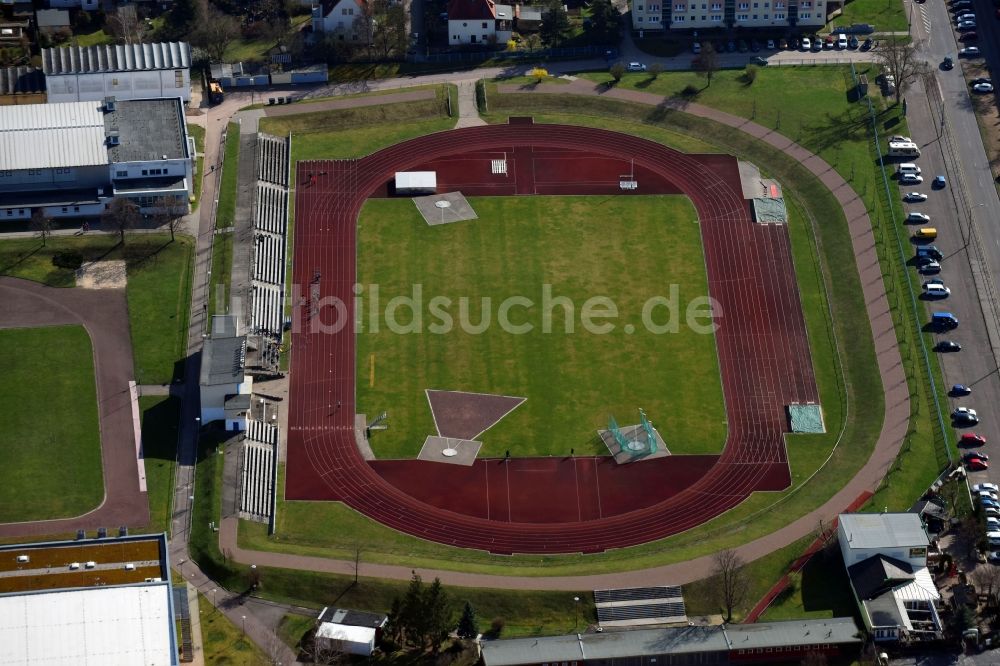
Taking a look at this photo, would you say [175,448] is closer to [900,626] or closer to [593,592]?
[593,592]

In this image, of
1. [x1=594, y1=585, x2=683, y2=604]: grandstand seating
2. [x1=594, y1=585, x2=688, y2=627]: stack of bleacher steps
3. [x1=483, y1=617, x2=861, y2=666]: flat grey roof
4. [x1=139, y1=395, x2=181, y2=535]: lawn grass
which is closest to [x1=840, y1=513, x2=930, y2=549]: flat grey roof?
[x1=483, y1=617, x2=861, y2=666]: flat grey roof

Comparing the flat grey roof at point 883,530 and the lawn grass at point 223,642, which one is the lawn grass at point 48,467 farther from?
the flat grey roof at point 883,530

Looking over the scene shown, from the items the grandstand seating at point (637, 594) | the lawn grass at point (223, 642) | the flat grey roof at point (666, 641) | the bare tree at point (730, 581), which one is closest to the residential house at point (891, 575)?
the flat grey roof at point (666, 641)

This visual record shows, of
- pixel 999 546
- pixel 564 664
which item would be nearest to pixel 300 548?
pixel 564 664

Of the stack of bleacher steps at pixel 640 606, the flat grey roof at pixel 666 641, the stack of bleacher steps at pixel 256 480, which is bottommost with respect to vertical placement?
the flat grey roof at pixel 666 641


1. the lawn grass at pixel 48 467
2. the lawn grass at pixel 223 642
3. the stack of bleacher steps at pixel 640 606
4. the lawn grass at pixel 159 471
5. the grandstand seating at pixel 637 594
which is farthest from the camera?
the lawn grass at pixel 159 471

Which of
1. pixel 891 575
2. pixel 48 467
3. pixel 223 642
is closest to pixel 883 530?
pixel 891 575

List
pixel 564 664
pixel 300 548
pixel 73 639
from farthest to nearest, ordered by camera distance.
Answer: pixel 300 548
pixel 564 664
pixel 73 639
